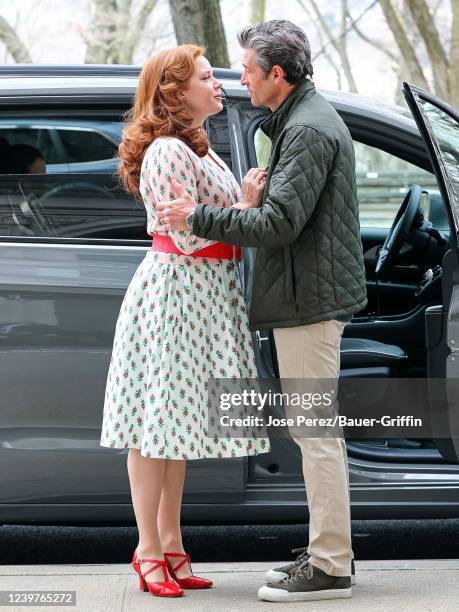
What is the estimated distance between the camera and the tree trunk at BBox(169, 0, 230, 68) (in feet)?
32.4

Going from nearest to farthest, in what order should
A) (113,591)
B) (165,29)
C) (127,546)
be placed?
(113,591) < (127,546) < (165,29)

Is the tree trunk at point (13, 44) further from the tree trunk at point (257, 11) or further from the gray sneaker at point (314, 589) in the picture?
the gray sneaker at point (314, 589)

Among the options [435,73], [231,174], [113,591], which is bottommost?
[113,591]

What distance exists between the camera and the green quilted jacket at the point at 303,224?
11.1ft

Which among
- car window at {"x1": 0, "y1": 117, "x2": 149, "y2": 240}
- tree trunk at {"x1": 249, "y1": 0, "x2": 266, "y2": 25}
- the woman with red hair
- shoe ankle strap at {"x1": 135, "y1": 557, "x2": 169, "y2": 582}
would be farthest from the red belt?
tree trunk at {"x1": 249, "y1": 0, "x2": 266, "y2": 25}

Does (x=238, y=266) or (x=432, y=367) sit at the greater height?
(x=238, y=266)

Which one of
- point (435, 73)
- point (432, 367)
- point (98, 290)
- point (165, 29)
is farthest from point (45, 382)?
point (165, 29)

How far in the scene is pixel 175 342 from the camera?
11.8 feet

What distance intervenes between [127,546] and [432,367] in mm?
1457

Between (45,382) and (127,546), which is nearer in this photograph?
(45,382)

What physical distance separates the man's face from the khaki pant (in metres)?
0.69

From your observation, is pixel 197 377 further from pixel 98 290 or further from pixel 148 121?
pixel 148 121

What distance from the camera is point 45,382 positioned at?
12.9 feet

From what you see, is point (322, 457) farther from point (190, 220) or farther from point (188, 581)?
point (190, 220)
